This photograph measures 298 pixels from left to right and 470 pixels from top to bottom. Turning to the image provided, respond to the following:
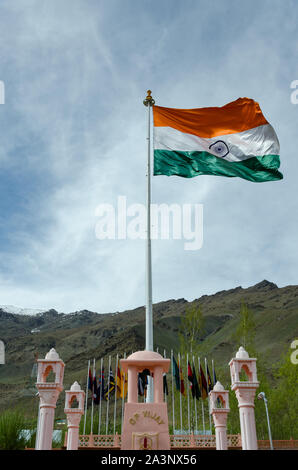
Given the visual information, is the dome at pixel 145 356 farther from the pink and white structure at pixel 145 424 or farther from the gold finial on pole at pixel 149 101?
the gold finial on pole at pixel 149 101

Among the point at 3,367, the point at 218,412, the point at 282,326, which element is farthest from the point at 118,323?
the point at 218,412

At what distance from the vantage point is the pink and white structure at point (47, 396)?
1475 cm

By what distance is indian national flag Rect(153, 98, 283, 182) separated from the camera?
20.6 metres

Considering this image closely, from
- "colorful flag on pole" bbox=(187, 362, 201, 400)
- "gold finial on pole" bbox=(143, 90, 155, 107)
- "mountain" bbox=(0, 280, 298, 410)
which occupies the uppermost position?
"mountain" bbox=(0, 280, 298, 410)

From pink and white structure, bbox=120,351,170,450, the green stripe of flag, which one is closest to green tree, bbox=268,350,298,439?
the green stripe of flag

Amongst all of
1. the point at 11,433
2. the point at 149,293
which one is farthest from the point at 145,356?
the point at 11,433

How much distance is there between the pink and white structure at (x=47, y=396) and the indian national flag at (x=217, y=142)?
32.3ft

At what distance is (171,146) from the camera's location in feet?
68.1

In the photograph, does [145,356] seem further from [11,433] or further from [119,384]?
[11,433]

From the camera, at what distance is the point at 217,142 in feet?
70.2

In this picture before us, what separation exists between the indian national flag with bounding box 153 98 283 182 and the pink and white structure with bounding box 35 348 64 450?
32.3 ft

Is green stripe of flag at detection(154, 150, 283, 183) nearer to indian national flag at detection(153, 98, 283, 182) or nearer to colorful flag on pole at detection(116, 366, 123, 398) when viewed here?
indian national flag at detection(153, 98, 283, 182)

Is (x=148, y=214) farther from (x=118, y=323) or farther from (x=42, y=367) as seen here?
(x=118, y=323)
